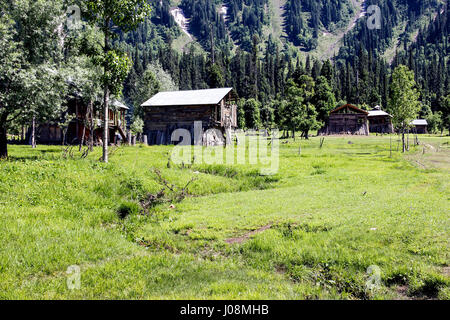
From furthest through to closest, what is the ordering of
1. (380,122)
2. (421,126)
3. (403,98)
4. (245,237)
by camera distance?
1. (421,126)
2. (380,122)
3. (403,98)
4. (245,237)

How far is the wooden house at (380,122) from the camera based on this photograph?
10100 cm

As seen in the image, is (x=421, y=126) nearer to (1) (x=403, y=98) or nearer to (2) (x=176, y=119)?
(1) (x=403, y=98)

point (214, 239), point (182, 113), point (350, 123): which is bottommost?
point (214, 239)

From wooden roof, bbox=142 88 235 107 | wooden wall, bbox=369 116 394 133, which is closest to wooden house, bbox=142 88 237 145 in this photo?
wooden roof, bbox=142 88 235 107

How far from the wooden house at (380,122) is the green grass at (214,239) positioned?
311ft

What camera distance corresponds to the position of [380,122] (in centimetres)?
10325

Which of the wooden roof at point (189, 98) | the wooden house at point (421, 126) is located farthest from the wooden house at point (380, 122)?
the wooden roof at point (189, 98)

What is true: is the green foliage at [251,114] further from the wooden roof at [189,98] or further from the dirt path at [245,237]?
the dirt path at [245,237]

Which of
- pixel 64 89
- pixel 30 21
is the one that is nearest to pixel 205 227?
pixel 64 89

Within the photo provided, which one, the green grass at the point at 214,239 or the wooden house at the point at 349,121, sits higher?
the wooden house at the point at 349,121

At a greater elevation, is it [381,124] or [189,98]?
[189,98]

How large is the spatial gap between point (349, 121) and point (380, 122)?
2184 cm

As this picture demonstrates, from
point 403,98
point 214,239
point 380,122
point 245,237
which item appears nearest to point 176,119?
point 403,98

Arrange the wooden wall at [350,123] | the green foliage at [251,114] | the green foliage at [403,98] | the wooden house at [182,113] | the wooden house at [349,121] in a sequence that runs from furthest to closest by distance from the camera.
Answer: the green foliage at [251,114], the wooden wall at [350,123], the wooden house at [349,121], the wooden house at [182,113], the green foliage at [403,98]
